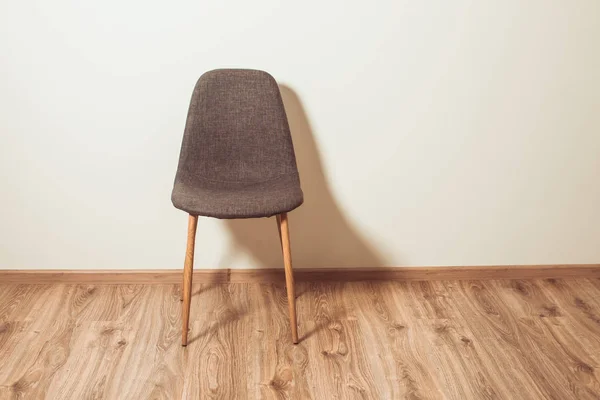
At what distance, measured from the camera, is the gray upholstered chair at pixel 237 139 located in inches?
89.8

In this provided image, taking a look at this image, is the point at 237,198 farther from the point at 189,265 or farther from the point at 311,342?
the point at 311,342

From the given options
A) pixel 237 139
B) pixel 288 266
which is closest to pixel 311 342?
pixel 288 266

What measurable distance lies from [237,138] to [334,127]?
41cm

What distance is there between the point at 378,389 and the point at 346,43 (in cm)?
128

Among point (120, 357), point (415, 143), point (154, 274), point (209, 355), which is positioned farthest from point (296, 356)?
point (415, 143)

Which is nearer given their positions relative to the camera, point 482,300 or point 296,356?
point 296,356

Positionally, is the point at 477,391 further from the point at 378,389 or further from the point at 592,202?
the point at 592,202

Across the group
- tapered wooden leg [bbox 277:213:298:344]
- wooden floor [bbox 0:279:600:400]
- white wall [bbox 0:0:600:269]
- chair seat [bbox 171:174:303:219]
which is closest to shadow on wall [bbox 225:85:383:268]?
white wall [bbox 0:0:600:269]

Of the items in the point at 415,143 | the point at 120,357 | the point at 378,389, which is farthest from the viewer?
the point at 415,143

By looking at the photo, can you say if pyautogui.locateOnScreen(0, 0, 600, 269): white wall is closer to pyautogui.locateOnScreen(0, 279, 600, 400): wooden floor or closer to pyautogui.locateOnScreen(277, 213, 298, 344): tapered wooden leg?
pyautogui.locateOnScreen(0, 279, 600, 400): wooden floor

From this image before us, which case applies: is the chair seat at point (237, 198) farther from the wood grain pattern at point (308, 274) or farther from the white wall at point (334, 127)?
the wood grain pattern at point (308, 274)

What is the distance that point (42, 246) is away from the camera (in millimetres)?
2617

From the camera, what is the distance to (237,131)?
7.75ft

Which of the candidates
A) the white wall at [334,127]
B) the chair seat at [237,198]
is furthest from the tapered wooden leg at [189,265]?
the white wall at [334,127]
